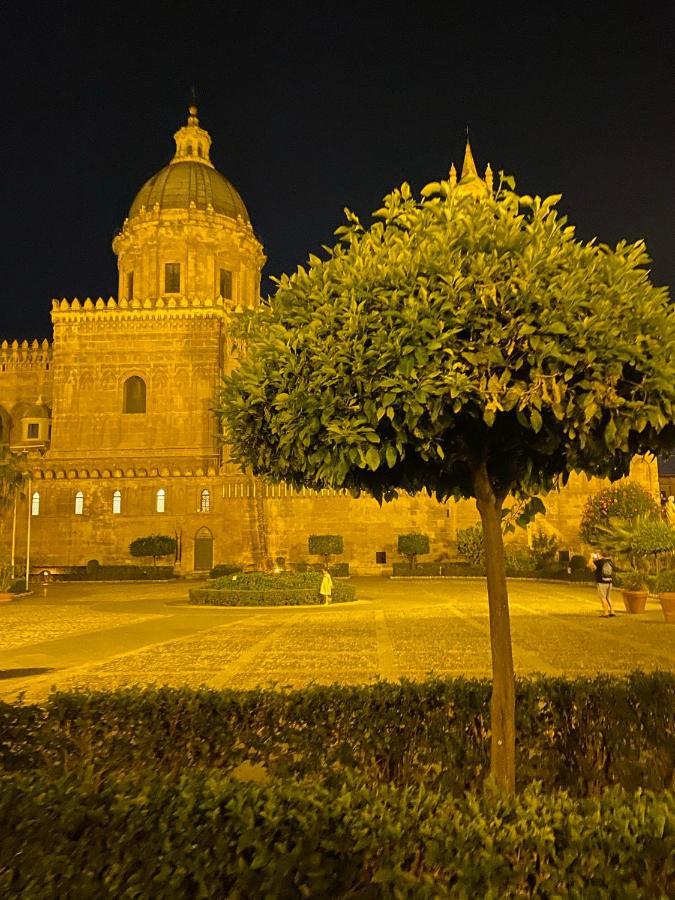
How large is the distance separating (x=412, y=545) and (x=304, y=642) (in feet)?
91.6

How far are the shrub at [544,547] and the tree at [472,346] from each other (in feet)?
129

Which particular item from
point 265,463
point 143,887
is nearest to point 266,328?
point 265,463

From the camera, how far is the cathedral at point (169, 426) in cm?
4406

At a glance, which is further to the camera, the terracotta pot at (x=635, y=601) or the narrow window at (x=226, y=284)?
the narrow window at (x=226, y=284)

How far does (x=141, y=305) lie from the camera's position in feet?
162

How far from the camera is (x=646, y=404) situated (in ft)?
14.6

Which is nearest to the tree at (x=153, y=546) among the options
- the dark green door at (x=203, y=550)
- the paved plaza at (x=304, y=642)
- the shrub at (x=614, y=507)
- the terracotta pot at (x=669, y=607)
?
the dark green door at (x=203, y=550)

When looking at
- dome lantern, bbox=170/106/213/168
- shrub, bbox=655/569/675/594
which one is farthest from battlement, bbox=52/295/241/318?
shrub, bbox=655/569/675/594

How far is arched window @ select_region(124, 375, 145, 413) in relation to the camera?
49.0m

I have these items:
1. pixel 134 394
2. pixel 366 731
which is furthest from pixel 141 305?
pixel 366 731

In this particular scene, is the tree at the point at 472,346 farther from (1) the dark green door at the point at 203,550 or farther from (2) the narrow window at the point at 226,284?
(2) the narrow window at the point at 226,284

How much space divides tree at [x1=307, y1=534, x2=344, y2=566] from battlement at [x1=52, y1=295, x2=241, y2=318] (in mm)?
16356

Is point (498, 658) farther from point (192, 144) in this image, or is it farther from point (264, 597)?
point (192, 144)

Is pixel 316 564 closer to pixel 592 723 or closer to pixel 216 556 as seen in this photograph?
pixel 216 556
